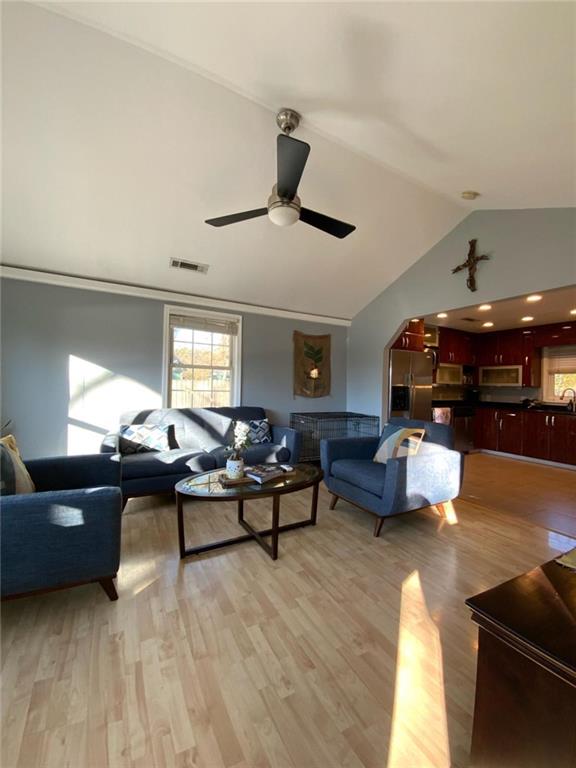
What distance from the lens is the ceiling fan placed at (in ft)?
5.65

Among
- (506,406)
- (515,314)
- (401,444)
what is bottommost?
(401,444)

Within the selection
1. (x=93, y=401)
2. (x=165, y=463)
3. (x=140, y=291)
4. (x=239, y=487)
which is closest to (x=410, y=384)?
(x=239, y=487)

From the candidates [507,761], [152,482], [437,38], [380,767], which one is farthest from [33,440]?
[437,38]

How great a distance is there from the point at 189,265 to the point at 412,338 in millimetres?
3524

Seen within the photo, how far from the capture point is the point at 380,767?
41.1 inches

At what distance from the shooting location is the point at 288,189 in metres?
2.01

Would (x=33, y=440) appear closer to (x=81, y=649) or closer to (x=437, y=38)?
(x=81, y=649)

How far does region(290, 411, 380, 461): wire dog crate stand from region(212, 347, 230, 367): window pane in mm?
1343

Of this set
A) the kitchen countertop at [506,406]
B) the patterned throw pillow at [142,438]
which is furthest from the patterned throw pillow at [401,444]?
the kitchen countertop at [506,406]

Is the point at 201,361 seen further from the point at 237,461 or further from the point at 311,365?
the point at 237,461

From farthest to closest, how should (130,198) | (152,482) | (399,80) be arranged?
(152,482) → (130,198) → (399,80)

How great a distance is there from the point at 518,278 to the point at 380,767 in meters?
3.51

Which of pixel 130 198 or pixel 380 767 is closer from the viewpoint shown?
pixel 380 767

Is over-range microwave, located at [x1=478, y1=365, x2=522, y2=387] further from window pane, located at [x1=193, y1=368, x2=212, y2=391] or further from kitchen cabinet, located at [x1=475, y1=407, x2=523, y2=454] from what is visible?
window pane, located at [x1=193, y1=368, x2=212, y2=391]
